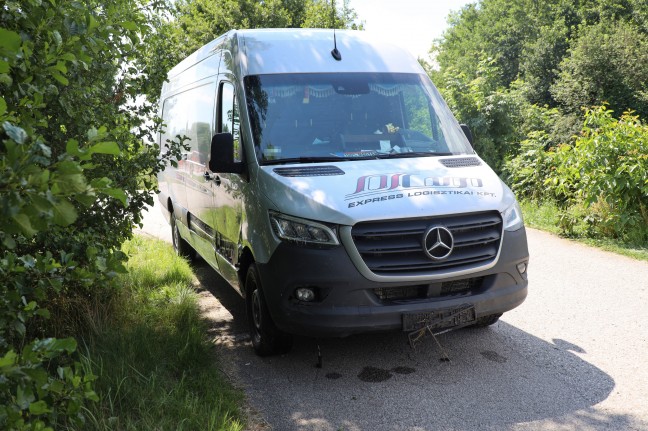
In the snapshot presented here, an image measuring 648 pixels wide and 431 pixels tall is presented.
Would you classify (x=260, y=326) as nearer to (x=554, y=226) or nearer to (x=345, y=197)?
(x=345, y=197)

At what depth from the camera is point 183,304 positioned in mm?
6316

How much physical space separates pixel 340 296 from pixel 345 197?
2.24 ft

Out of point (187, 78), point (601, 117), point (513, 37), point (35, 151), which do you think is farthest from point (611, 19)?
point (35, 151)

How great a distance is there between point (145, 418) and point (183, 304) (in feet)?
7.96

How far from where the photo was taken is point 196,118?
297 inches

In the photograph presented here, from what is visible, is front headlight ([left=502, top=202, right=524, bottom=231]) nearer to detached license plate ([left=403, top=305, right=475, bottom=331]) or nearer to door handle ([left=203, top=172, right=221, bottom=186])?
detached license plate ([left=403, top=305, right=475, bottom=331])

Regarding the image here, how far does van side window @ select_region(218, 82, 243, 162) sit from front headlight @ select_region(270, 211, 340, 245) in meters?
0.98

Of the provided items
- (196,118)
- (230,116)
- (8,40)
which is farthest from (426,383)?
(196,118)

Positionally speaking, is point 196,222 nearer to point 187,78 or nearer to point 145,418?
point 187,78

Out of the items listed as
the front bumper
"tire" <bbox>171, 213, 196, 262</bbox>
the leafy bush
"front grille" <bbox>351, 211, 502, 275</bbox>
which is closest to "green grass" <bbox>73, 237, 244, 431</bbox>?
the leafy bush

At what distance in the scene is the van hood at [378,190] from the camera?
188 inches

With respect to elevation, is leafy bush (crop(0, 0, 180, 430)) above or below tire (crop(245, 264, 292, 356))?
above

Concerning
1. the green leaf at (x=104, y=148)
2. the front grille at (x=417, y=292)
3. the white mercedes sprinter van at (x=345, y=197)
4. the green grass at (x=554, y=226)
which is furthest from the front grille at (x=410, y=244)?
the green grass at (x=554, y=226)

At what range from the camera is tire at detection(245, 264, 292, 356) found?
5.35 meters
